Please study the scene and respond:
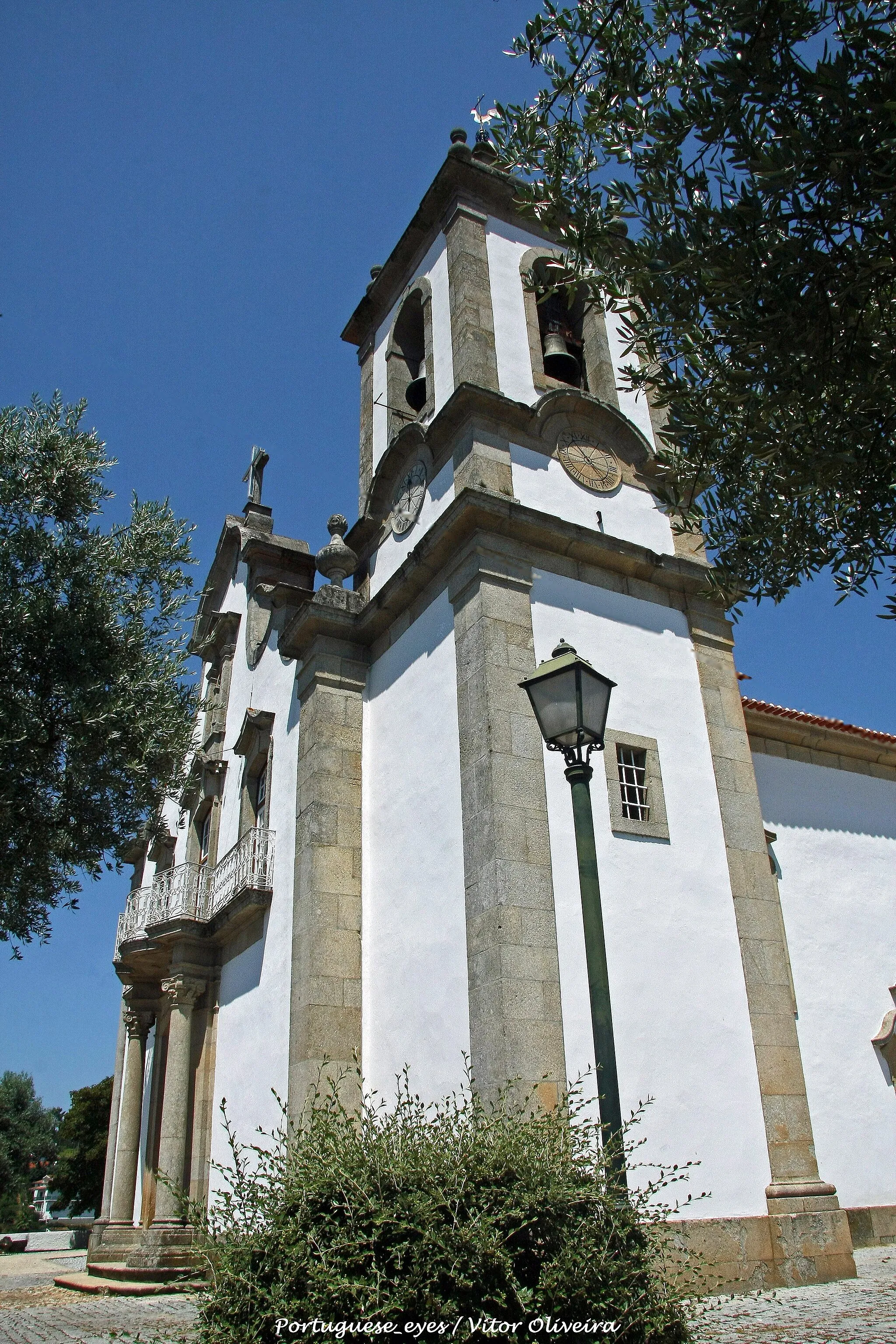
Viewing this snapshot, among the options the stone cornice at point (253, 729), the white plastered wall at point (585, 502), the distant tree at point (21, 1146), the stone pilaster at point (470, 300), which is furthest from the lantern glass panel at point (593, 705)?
the distant tree at point (21, 1146)

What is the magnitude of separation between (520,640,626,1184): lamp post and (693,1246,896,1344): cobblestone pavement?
4.04 ft

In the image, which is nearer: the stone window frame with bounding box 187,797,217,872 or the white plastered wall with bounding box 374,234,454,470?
the white plastered wall with bounding box 374,234,454,470

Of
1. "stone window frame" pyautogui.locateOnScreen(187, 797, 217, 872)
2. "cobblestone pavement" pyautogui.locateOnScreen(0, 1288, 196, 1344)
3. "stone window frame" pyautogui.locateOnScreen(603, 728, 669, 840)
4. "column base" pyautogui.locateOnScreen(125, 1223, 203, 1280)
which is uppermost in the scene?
"stone window frame" pyautogui.locateOnScreen(187, 797, 217, 872)

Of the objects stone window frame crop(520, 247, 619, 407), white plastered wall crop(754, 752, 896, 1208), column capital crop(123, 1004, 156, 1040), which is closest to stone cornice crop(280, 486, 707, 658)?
stone window frame crop(520, 247, 619, 407)

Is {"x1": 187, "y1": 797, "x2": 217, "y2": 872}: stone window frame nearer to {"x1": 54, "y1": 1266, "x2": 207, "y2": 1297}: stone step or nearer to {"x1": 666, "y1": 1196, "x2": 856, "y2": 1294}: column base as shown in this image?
{"x1": 54, "y1": 1266, "x2": 207, "y2": 1297}: stone step

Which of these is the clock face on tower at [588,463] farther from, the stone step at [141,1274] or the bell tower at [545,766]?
the stone step at [141,1274]

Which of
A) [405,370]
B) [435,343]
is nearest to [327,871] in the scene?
[435,343]

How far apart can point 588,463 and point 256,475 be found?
28.1ft

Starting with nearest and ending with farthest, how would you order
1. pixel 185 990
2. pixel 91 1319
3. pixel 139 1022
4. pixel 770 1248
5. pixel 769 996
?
pixel 770 1248, pixel 91 1319, pixel 769 996, pixel 185 990, pixel 139 1022

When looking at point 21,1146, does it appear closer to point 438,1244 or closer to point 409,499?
point 409,499

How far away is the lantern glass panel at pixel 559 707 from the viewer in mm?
5691

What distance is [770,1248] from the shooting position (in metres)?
8.52

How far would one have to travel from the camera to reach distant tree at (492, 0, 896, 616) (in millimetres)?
4637

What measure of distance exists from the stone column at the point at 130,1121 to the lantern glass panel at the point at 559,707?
13715mm
